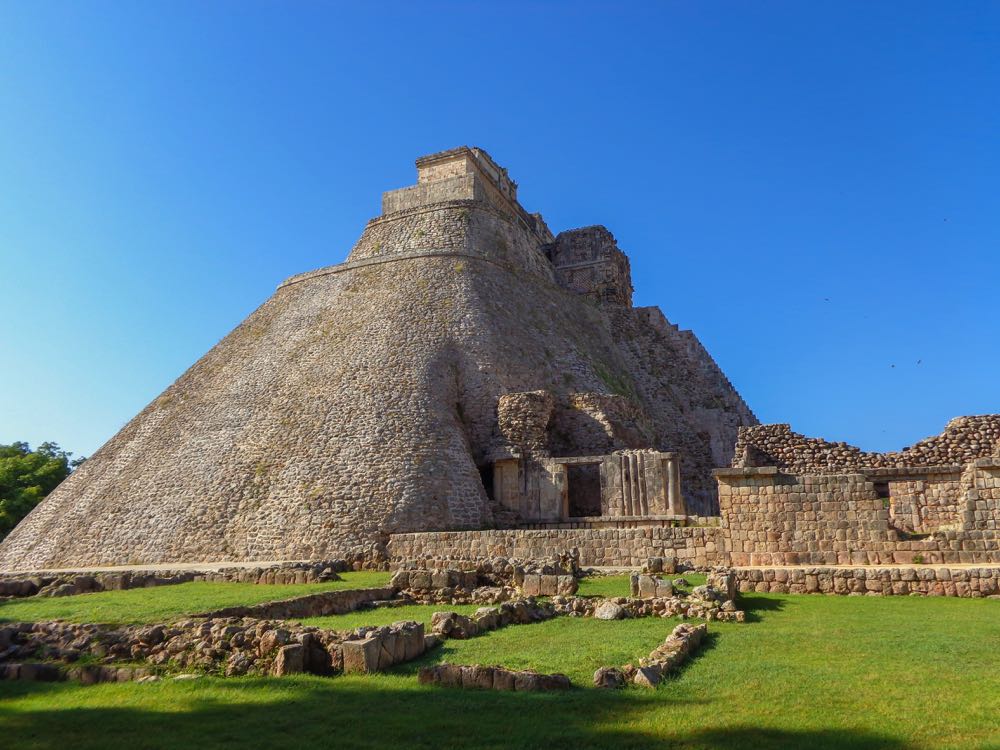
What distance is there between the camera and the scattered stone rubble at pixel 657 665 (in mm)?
5547

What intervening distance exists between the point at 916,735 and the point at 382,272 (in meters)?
26.2

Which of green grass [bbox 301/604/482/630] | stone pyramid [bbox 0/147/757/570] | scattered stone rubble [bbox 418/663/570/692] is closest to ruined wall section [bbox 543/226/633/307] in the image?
stone pyramid [bbox 0/147/757/570]

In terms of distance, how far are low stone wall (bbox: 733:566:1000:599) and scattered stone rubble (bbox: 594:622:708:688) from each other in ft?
15.0

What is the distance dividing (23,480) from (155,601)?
27.0 meters

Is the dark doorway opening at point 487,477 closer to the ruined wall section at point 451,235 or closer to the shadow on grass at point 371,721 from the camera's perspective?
the ruined wall section at point 451,235

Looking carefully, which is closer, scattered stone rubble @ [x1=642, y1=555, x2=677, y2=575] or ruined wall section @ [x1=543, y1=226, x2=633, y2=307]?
scattered stone rubble @ [x1=642, y1=555, x2=677, y2=575]

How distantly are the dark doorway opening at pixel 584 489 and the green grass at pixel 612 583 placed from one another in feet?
27.1

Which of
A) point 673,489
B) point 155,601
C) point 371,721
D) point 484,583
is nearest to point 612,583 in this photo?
point 484,583

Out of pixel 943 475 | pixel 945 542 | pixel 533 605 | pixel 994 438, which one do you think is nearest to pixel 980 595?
pixel 945 542

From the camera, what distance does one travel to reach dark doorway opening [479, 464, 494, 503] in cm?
2192

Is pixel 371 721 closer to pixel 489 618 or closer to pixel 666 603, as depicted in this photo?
pixel 489 618

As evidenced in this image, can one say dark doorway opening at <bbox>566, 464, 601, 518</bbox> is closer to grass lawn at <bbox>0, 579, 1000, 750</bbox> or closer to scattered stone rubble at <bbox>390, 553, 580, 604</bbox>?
scattered stone rubble at <bbox>390, 553, 580, 604</bbox>

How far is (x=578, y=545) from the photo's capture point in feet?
51.5

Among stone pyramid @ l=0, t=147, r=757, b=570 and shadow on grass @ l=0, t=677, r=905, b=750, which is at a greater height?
stone pyramid @ l=0, t=147, r=757, b=570
